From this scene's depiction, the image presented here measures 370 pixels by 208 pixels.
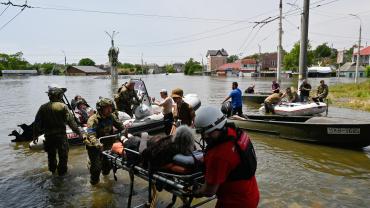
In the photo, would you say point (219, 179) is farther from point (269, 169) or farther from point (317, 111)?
point (317, 111)

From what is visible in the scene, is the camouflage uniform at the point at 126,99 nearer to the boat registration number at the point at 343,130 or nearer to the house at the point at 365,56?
the boat registration number at the point at 343,130

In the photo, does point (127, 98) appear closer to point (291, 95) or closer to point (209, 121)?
point (209, 121)

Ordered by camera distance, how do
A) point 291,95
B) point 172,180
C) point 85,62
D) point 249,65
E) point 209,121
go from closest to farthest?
point 209,121 → point 172,180 → point 291,95 → point 249,65 → point 85,62

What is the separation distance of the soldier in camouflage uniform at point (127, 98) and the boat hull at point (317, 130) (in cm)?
446

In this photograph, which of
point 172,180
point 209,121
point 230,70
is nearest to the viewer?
point 209,121

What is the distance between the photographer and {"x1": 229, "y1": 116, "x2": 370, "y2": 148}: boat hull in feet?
32.0

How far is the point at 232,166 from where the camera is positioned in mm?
3182

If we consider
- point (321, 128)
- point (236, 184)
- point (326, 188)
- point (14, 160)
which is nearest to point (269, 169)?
point (326, 188)

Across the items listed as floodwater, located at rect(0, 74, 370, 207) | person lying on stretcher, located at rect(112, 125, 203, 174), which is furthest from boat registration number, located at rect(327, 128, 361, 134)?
person lying on stretcher, located at rect(112, 125, 203, 174)

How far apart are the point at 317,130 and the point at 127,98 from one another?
6.75m

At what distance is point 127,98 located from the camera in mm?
12227

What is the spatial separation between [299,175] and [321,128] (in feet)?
10.1

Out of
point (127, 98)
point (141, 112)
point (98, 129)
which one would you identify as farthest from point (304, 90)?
point (98, 129)

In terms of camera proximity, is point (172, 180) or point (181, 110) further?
point (181, 110)
